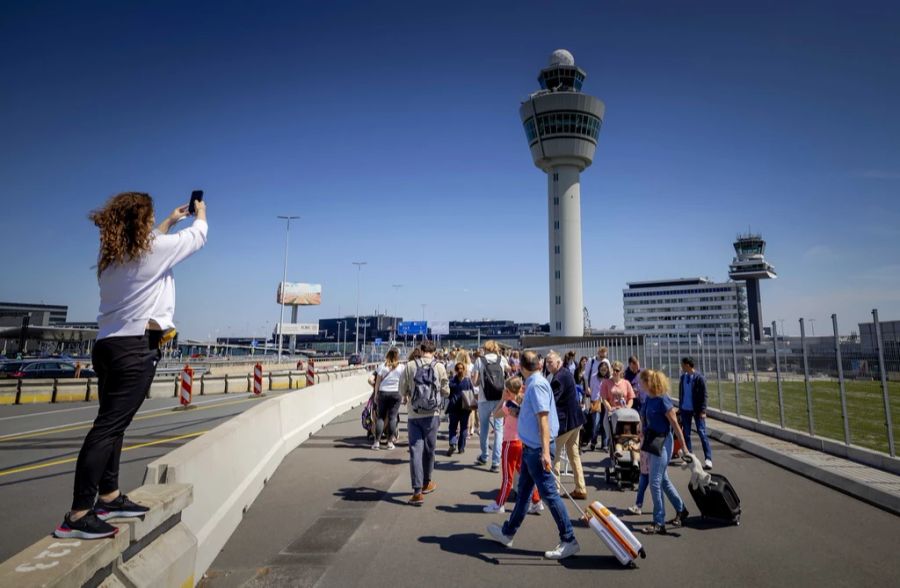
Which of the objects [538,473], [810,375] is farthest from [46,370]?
[810,375]

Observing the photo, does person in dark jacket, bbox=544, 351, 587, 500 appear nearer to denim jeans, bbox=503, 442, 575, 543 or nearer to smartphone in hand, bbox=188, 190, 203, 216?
denim jeans, bbox=503, 442, 575, 543

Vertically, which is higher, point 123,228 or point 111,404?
point 123,228

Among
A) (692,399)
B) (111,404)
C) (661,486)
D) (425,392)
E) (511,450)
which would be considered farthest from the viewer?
(692,399)

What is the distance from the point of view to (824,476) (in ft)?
25.7

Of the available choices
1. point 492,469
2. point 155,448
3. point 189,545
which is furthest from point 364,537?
point 155,448

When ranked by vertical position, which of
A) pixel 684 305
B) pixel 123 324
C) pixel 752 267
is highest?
pixel 752 267

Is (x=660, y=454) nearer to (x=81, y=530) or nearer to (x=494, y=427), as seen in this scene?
(x=494, y=427)

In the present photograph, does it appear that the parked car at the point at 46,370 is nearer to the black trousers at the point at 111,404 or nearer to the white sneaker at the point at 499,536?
the white sneaker at the point at 499,536

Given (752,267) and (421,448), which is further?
(752,267)

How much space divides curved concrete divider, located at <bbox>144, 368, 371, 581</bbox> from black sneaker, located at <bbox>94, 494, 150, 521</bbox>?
0.76 metres

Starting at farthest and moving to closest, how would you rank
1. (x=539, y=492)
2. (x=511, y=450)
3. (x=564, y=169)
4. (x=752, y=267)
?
1. (x=752, y=267)
2. (x=564, y=169)
3. (x=511, y=450)
4. (x=539, y=492)

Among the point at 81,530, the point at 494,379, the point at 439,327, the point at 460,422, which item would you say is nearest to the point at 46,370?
the point at 460,422

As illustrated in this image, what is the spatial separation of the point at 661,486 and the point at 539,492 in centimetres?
183

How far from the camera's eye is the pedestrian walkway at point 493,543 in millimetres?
4453
